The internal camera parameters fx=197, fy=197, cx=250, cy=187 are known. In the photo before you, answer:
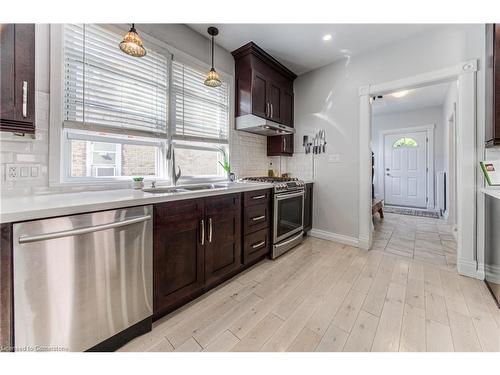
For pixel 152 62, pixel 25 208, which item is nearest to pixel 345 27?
pixel 152 62

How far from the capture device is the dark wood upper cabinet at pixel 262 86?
2.69 metres

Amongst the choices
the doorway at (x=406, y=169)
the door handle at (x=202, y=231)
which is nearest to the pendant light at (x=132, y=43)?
the door handle at (x=202, y=231)

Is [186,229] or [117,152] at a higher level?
[117,152]

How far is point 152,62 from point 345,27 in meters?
2.21

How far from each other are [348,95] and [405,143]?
4059 millimetres

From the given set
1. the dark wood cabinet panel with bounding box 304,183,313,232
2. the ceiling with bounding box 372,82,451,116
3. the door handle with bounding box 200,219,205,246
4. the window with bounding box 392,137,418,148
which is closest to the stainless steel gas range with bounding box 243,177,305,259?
the dark wood cabinet panel with bounding box 304,183,313,232

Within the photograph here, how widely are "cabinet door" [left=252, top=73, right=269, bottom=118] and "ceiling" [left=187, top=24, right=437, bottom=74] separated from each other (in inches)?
16.4

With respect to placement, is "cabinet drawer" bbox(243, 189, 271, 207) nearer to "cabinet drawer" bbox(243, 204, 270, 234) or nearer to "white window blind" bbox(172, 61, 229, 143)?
"cabinet drawer" bbox(243, 204, 270, 234)

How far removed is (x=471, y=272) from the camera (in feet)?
6.72

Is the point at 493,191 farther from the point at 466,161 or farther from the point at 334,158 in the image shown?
the point at 334,158

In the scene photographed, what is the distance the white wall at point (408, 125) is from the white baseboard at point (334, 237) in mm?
3992

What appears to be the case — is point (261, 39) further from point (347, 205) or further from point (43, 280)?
point (43, 280)

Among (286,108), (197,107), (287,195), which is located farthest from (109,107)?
(286,108)

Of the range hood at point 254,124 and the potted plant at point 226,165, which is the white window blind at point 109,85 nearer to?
the potted plant at point 226,165
